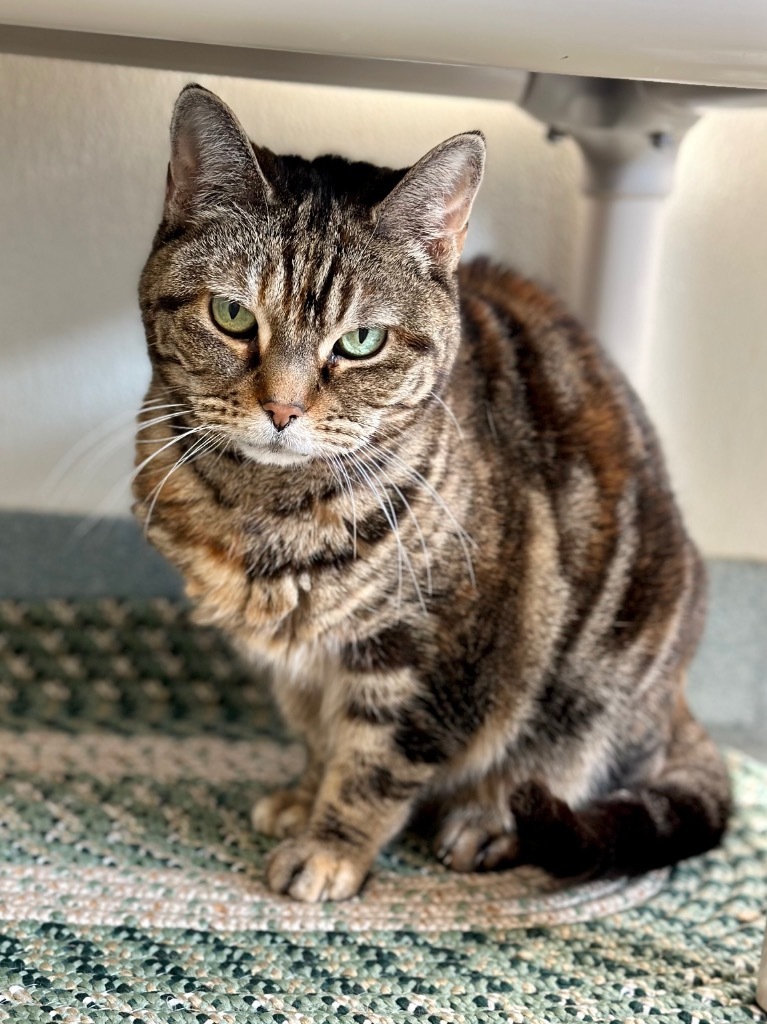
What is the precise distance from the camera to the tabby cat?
981mm

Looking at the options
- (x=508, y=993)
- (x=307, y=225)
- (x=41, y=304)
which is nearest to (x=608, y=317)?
(x=307, y=225)

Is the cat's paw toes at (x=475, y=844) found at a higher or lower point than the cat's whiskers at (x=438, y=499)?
lower

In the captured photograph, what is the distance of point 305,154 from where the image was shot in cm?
148

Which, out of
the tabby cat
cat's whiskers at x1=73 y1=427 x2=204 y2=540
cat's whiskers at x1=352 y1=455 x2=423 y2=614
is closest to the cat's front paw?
the tabby cat

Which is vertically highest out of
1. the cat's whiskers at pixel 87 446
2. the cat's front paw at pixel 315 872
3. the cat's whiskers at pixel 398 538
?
the cat's whiskers at pixel 398 538

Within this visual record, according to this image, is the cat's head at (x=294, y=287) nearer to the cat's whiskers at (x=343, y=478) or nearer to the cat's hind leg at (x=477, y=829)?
the cat's whiskers at (x=343, y=478)

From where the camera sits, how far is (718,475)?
1.74 m

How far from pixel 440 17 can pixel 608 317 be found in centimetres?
84

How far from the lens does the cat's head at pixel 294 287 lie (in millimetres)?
960

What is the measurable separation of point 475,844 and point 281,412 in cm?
57

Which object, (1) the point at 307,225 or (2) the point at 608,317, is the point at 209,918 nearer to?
(1) the point at 307,225

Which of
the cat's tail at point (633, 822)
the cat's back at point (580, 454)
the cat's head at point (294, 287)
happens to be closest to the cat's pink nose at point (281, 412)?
the cat's head at point (294, 287)

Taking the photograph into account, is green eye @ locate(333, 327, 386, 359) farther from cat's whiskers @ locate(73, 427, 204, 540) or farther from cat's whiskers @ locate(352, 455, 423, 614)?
cat's whiskers @ locate(73, 427, 204, 540)

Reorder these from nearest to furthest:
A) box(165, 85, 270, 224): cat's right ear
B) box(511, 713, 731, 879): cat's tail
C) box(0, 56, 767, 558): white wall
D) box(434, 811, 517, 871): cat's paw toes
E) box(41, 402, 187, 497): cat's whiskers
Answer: box(165, 85, 270, 224): cat's right ear
box(511, 713, 731, 879): cat's tail
box(434, 811, 517, 871): cat's paw toes
box(0, 56, 767, 558): white wall
box(41, 402, 187, 497): cat's whiskers
